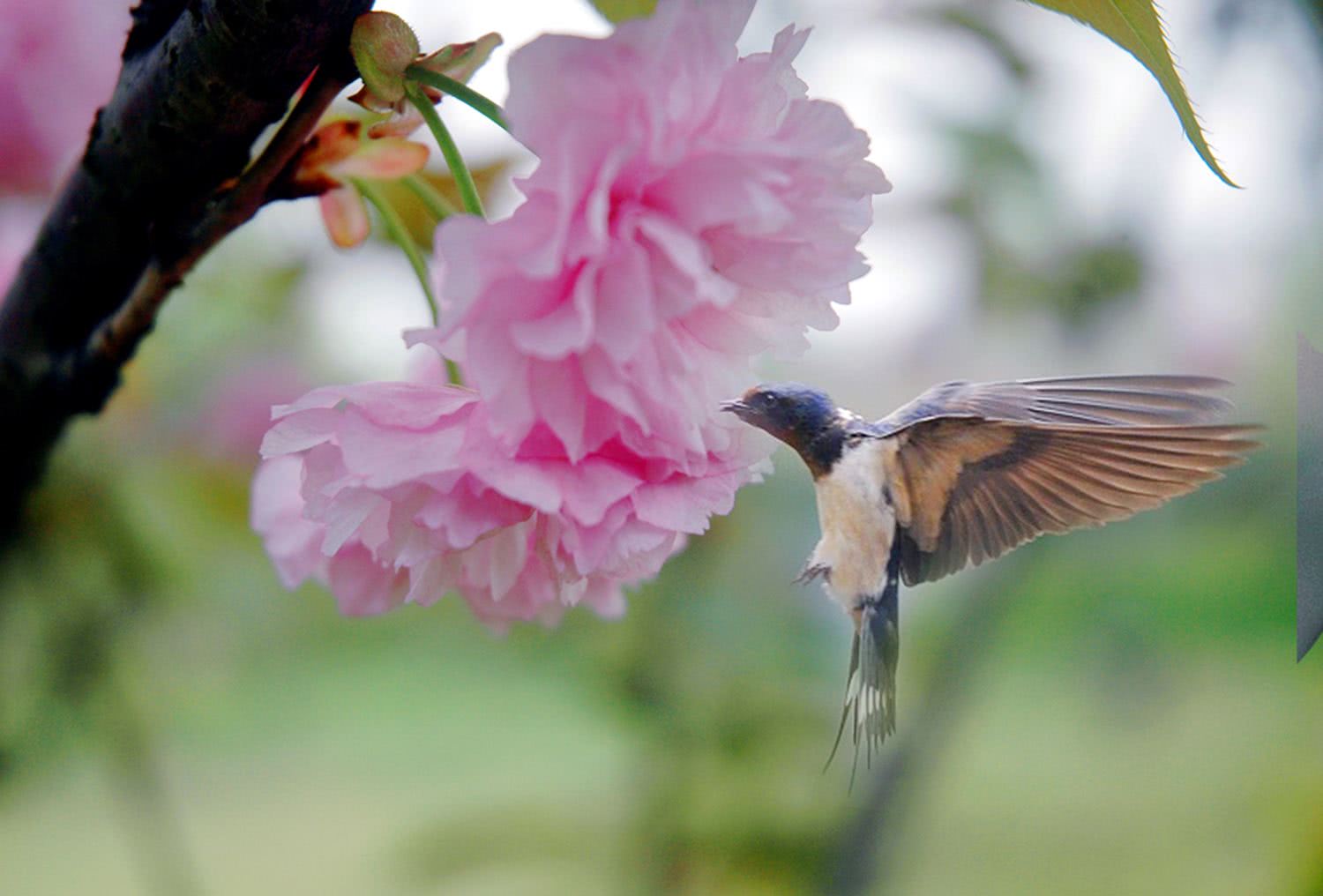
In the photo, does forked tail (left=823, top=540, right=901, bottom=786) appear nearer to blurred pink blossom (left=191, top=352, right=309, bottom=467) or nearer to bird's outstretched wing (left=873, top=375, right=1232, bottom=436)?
bird's outstretched wing (left=873, top=375, right=1232, bottom=436)

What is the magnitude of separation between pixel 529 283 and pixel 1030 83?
0.52 m

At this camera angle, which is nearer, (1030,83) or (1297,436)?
(1297,436)

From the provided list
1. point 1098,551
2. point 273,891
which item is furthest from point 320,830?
point 1098,551

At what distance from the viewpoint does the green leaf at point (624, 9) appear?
15 centimetres

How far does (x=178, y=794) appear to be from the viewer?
1.05 metres

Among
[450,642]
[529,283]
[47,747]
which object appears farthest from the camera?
[450,642]

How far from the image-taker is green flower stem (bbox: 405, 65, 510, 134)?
14 centimetres

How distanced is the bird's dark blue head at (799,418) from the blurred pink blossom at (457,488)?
0.04 ft

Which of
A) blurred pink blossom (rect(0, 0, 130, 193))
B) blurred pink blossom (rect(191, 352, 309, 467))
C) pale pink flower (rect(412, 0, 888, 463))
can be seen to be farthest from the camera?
blurred pink blossom (rect(191, 352, 309, 467))

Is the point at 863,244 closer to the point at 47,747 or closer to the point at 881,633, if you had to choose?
the point at 881,633

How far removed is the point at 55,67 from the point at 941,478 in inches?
15.3

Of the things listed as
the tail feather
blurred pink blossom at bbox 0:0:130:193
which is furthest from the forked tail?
blurred pink blossom at bbox 0:0:130:193

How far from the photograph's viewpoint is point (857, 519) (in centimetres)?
15

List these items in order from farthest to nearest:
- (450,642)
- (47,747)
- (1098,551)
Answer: (450,642) → (1098,551) → (47,747)
